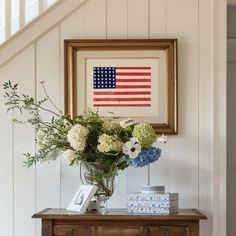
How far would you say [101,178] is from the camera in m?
2.77

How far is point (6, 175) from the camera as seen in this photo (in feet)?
10.1

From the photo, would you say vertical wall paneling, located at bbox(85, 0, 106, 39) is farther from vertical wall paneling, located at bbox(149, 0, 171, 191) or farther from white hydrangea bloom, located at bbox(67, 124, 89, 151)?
white hydrangea bloom, located at bbox(67, 124, 89, 151)

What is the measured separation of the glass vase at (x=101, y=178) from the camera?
2.76 m

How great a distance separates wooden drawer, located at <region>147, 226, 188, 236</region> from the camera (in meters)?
2.67

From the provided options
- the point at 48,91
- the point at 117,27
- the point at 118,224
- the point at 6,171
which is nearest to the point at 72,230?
the point at 118,224

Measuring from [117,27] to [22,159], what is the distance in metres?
0.91

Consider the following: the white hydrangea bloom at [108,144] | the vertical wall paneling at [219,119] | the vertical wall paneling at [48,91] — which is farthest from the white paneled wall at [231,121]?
the white hydrangea bloom at [108,144]

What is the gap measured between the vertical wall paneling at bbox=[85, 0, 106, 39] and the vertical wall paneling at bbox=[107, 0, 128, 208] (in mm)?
28

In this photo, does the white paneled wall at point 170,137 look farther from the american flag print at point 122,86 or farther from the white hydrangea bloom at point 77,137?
the white hydrangea bloom at point 77,137

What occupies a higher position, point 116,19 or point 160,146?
point 116,19

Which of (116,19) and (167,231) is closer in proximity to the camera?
(167,231)

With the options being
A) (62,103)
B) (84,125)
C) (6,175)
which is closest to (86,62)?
(62,103)

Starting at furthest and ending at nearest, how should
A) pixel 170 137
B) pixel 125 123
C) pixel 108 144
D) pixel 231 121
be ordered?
pixel 231 121, pixel 170 137, pixel 125 123, pixel 108 144

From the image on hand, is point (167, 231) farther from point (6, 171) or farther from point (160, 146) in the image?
point (6, 171)
